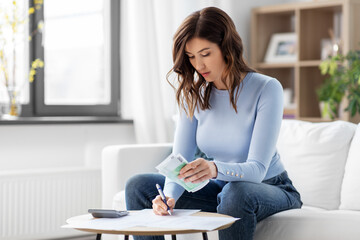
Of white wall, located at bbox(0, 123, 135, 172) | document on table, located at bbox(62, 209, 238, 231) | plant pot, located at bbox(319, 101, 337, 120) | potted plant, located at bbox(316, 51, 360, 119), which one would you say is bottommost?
document on table, located at bbox(62, 209, 238, 231)

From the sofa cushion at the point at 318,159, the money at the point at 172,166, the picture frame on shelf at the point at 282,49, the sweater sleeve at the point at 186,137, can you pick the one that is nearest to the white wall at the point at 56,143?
the picture frame on shelf at the point at 282,49

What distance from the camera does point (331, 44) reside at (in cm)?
395

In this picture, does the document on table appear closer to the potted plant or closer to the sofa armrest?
the sofa armrest

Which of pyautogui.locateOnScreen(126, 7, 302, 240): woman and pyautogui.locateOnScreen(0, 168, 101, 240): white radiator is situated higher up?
pyautogui.locateOnScreen(126, 7, 302, 240): woman

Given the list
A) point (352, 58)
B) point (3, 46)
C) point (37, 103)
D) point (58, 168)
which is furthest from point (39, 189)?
point (352, 58)

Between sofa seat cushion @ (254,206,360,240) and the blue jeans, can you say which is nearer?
the blue jeans

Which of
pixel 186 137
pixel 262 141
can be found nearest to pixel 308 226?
pixel 262 141

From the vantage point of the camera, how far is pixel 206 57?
2.05 metres

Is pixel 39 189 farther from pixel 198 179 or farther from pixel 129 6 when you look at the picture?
pixel 198 179

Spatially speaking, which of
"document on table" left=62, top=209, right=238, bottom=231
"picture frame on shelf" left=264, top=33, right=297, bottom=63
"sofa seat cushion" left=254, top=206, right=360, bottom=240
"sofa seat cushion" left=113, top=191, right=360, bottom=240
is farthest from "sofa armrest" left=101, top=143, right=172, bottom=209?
"picture frame on shelf" left=264, top=33, right=297, bottom=63

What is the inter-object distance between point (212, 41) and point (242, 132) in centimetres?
32

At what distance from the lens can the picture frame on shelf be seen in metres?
4.15

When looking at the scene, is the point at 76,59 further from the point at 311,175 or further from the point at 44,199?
the point at 311,175

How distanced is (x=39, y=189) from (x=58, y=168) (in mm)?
171
